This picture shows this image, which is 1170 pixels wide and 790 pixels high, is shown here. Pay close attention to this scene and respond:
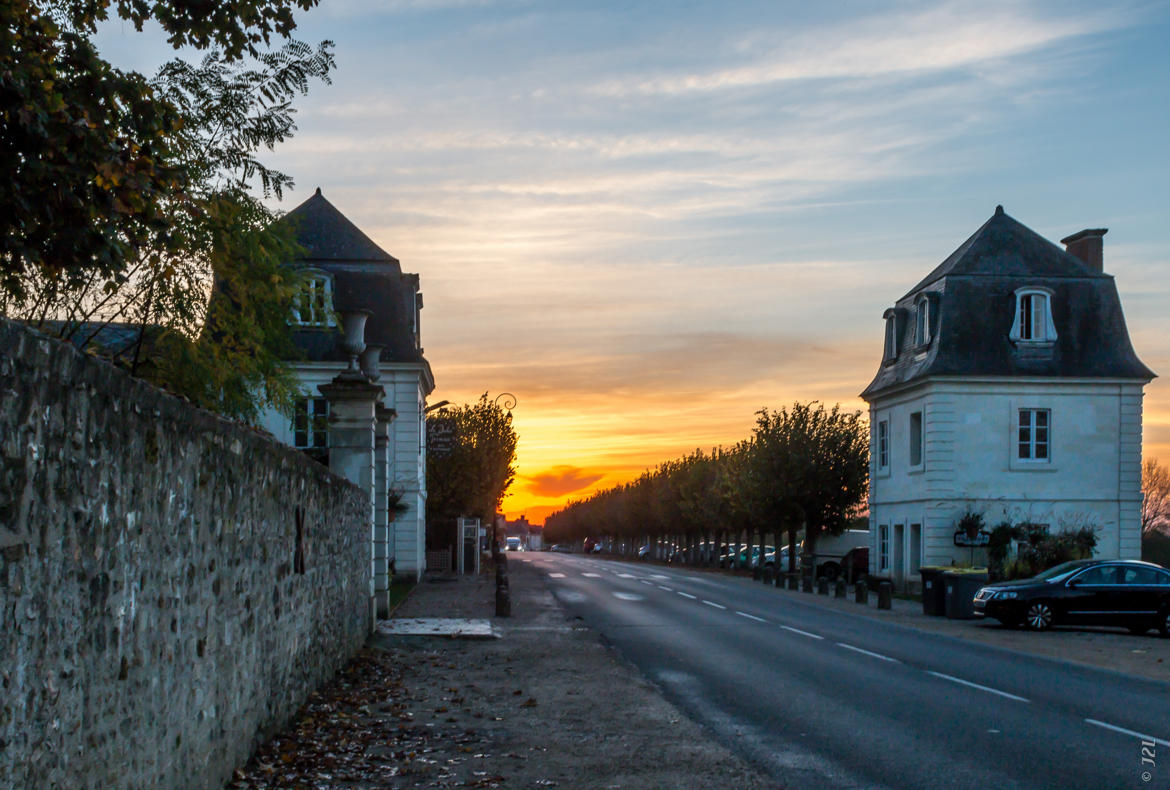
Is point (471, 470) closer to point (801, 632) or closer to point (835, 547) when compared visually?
point (835, 547)

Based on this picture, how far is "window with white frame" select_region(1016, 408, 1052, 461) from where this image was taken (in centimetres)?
3862

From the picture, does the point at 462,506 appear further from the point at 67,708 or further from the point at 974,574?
the point at 67,708

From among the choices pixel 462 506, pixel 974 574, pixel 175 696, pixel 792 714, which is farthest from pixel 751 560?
pixel 175 696

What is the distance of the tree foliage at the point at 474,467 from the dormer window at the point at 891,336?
17.1m

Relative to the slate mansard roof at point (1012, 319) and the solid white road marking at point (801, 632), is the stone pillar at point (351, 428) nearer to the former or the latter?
the solid white road marking at point (801, 632)

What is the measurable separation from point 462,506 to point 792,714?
148ft

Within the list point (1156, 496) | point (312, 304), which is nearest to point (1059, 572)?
point (312, 304)

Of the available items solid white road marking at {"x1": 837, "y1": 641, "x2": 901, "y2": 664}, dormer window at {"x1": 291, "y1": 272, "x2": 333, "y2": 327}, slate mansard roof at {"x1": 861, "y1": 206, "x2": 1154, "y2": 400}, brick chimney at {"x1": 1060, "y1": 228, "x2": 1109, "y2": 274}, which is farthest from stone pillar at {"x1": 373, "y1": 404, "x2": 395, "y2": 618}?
brick chimney at {"x1": 1060, "y1": 228, "x2": 1109, "y2": 274}

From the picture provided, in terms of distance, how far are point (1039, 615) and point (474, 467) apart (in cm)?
3580

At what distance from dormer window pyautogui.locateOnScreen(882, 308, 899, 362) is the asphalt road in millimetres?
21319

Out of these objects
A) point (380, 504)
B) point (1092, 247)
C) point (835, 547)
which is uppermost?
point (1092, 247)

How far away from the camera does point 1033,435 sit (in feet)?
127

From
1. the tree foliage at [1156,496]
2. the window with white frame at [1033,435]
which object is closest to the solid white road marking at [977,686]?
the window with white frame at [1033,435]

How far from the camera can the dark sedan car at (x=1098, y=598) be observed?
23781 millimetres
